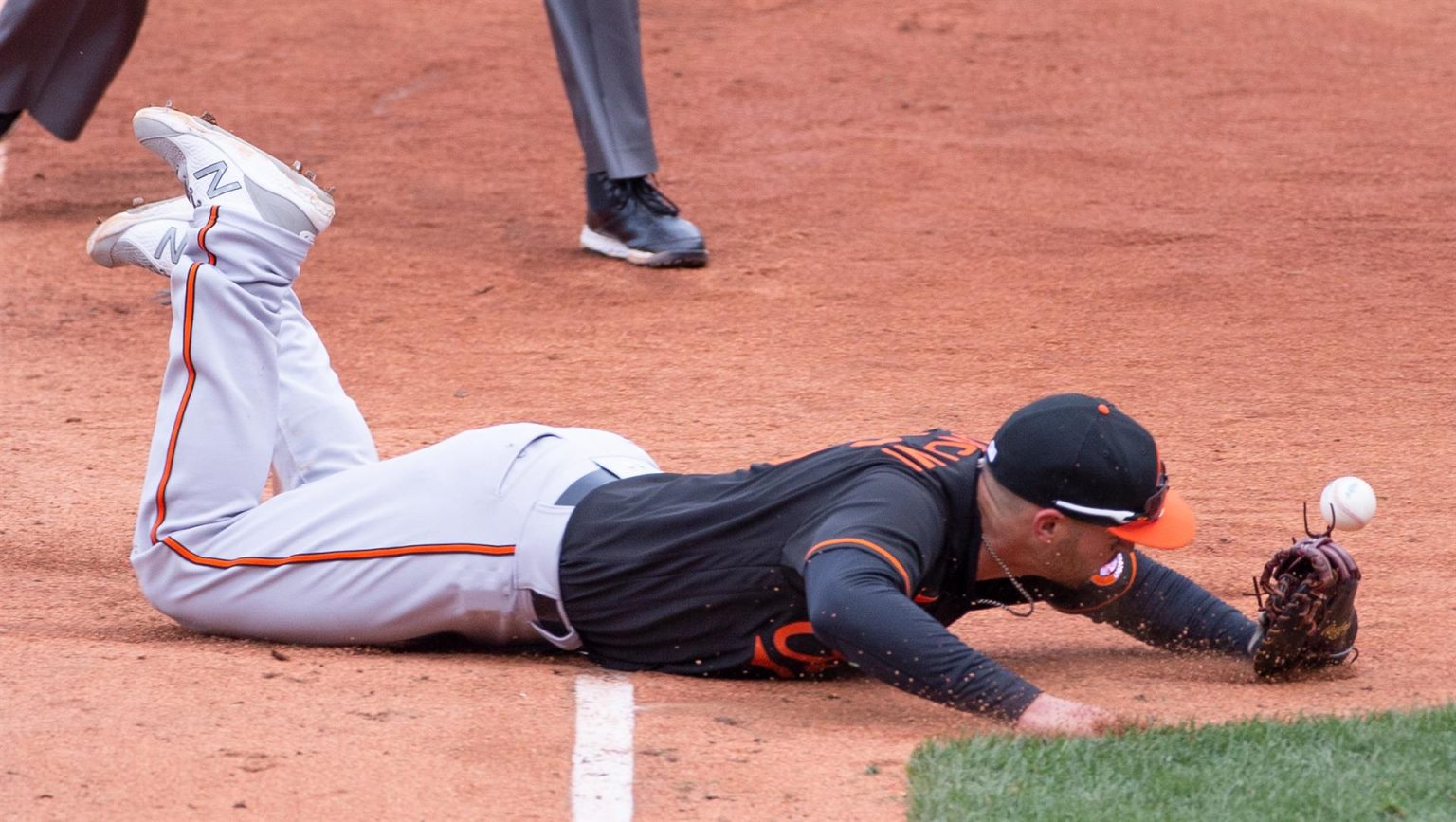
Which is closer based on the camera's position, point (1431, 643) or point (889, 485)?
point (889, 485)

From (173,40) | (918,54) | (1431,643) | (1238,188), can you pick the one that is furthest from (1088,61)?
(1431,643)

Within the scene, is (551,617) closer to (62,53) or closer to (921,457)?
(921,457)

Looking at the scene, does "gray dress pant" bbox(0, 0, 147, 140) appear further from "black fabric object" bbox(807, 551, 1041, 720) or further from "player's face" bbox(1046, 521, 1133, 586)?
"player's face" bbox(1046, 521, 1133, 586)

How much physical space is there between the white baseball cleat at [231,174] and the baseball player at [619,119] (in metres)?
2.50

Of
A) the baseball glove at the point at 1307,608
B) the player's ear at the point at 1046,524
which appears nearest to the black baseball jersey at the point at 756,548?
the player's ear at the point at 1046,524

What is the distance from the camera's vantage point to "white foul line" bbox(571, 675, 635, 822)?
8.89ft

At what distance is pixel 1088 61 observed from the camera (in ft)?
29.0

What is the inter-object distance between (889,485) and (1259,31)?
704 centimetres

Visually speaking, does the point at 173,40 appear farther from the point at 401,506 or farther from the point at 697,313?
the point at 401,506

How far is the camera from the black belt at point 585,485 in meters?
3.36

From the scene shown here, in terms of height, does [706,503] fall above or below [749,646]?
above


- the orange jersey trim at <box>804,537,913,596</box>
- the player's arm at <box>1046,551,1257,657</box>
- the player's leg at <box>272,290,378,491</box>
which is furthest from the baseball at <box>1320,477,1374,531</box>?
the player's leg at <box>272,290,378,491</box>

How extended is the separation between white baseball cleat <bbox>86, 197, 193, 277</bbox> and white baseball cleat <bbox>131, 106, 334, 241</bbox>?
0.09 m

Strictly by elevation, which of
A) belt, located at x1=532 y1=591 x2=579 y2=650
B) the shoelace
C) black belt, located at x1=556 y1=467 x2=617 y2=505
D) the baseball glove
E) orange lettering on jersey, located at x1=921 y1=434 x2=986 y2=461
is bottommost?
the shoelace
